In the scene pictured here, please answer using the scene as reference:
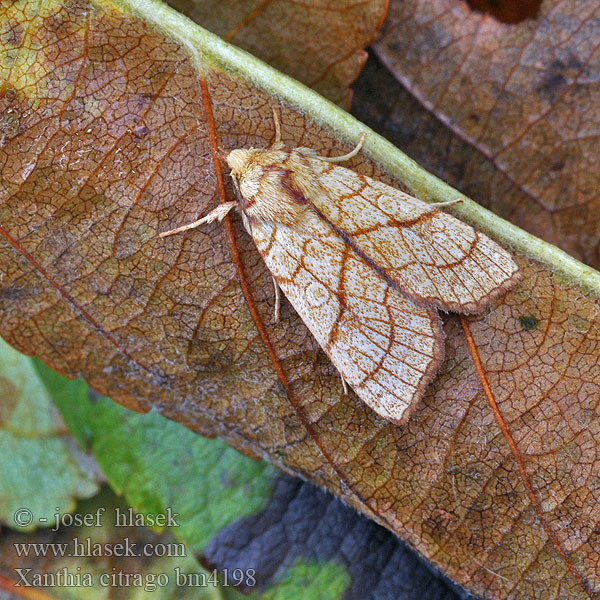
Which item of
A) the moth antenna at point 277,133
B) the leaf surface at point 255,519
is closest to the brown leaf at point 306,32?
the moth antenna at point 277,133

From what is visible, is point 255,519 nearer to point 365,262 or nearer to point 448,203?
point 365,262

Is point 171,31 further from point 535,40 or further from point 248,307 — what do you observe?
point 535,40

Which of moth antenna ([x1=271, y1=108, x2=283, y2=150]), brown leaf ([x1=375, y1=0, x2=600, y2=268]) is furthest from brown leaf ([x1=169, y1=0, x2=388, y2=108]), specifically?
moth antenna ([x1=271, y1=108, x2=283, y2=150])

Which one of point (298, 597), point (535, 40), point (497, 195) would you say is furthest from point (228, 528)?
point (535, 40)

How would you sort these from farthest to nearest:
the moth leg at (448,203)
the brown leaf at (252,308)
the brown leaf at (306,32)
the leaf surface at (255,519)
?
the leaf surface at (255,519) < the brown leaf at (306,32) < the moth leg at (448,203) < the brown leaf at (252,308)

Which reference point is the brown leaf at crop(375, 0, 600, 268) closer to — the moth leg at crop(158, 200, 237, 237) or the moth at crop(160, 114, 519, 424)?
the moth at crop(160, 114, 519, 424)

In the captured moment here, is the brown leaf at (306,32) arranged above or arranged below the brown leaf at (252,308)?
above

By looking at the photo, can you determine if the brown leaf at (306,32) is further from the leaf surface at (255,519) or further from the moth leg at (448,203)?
the leaf surface at (255,519)
